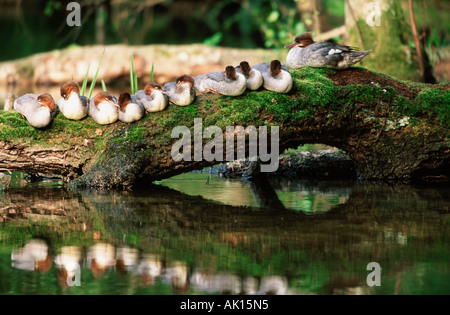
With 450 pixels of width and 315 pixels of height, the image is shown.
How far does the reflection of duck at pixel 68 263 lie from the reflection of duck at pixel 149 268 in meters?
0.40

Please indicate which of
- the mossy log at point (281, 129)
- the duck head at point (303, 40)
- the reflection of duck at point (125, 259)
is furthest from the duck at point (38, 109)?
the duck head at point (303, 40)

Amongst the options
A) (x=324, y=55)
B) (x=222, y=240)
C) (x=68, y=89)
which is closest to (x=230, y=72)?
(x=324, y=55)

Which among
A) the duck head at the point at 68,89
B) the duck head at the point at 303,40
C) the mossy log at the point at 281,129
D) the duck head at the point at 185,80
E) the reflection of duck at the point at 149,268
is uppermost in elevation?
the duck head at the point at 303,40

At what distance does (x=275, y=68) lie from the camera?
260 inches

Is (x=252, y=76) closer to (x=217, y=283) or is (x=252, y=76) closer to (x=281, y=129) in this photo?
(x=281, y=129)

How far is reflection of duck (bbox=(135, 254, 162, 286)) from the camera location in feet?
11.9

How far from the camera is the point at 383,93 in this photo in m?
7.11

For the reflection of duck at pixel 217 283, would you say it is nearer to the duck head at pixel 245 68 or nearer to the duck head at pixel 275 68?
the duck head at pixel 245 68

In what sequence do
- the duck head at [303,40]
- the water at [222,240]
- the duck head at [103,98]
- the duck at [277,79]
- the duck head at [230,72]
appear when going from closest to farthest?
the water at [222,240] < the duck head at [230,72] < the duck head at [103,98] < the duck at [277,79] < the duck head at [303,40]

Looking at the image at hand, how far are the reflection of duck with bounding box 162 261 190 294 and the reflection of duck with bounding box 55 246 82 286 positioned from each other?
0.57m

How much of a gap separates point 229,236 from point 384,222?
A: 1441 mm

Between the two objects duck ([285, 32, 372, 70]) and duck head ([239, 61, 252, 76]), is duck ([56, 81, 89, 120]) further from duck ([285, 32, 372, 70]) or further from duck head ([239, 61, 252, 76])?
duck ([285, 32, 372, 70])

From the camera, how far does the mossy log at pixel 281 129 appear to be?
6.63 metres

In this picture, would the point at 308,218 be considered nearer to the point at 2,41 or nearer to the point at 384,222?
the point at 384,222
